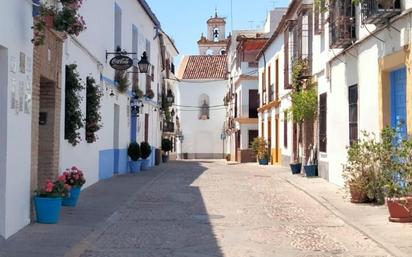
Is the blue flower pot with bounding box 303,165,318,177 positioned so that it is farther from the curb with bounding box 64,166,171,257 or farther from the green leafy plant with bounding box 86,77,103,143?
the curb with bounding box 64,166,171,257

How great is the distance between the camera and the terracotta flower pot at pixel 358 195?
42.0 feet

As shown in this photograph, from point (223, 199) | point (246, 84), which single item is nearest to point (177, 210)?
point (223, 199)

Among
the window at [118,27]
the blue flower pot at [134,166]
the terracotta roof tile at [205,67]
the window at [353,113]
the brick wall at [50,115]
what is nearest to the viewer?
the brick wall at [50,115]

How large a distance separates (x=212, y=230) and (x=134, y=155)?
1390 centimetres

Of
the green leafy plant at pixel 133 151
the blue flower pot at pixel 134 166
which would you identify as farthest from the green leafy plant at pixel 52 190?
the blue flower pot at pixel 134 166

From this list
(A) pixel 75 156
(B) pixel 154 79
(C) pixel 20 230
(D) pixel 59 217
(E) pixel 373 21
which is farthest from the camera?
(B) pixel 154 79

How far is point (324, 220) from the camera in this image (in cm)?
1112

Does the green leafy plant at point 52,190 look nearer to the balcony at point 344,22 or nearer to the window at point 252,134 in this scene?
the balcony at point 344,22

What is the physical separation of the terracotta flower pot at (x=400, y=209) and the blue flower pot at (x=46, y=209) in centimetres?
536

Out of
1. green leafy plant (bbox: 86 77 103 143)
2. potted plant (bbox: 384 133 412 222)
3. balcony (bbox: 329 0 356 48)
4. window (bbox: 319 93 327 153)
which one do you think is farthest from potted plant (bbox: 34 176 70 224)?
window (bbox: 319 93 327 153)

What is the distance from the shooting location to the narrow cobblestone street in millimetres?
8102

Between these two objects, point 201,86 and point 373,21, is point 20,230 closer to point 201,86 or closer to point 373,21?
point 373,21

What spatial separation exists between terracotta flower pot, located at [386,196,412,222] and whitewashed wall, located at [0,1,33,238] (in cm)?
578

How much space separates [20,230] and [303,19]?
1511 centimetres
